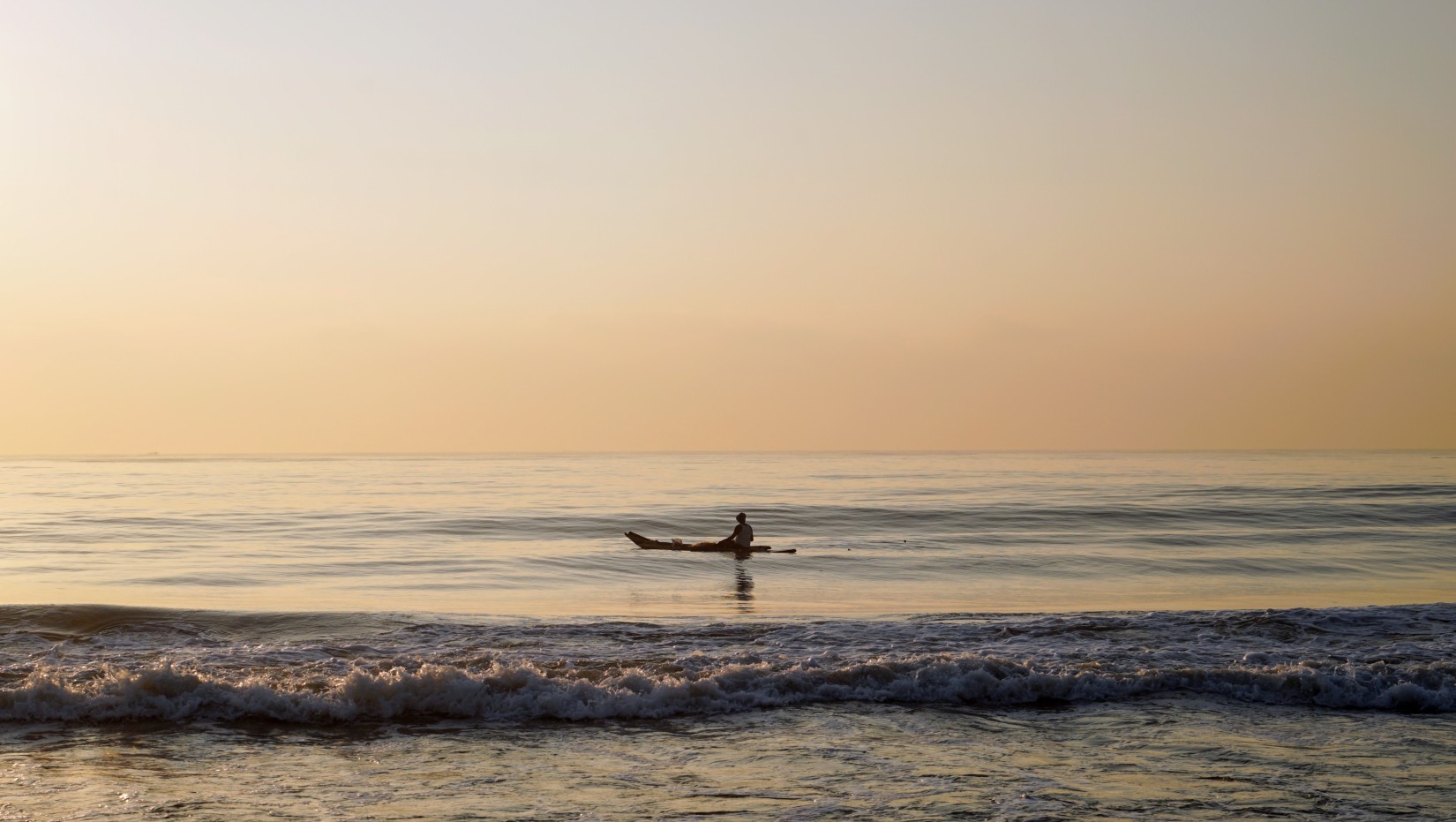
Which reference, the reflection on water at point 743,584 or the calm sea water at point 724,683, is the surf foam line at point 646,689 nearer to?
the calm sea water at point 724,683

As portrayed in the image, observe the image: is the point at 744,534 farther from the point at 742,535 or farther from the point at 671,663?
the point at 671,663

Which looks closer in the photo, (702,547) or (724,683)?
(724,683)

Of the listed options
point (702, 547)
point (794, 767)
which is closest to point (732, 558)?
point (702, 547)

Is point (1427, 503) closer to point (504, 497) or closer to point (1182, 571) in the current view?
point (1182, 571)

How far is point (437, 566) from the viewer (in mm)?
28609

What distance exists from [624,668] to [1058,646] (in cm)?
645

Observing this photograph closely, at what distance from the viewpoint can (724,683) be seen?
43.1 ft

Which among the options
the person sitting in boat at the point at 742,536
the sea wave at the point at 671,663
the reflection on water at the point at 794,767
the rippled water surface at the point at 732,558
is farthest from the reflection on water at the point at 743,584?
the reflection on water at the point at 794,767

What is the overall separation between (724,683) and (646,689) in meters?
0.95

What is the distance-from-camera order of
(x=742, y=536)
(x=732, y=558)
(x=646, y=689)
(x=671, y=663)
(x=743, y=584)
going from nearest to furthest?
1. (x=646, y=689)
2. (x=671, y=663)
3. (x=743, y=584)
4. (x=732, y=558)
5. (x=742, y=536)

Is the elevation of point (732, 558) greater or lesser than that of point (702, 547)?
lesser

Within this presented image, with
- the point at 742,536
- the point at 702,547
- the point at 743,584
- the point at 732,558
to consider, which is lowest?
the point at 743,584

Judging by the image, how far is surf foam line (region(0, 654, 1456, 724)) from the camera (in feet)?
40.2

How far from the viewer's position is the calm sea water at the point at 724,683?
9406 mm
